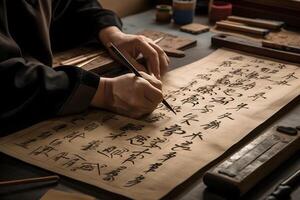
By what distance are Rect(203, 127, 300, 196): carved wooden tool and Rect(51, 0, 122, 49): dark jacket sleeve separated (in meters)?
0.70

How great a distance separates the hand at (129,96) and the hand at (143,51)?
0.20m

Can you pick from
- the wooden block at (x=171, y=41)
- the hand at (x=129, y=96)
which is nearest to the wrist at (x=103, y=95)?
the hand at (x=129, y=96)

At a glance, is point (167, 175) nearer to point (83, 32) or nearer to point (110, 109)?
point (110, 109)

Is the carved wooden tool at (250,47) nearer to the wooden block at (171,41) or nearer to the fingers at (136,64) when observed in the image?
the wooden block at (171,41)

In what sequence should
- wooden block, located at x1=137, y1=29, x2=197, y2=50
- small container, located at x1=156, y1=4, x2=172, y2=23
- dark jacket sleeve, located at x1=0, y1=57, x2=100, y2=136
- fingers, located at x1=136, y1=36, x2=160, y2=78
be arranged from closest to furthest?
dark jacket sleeve, located at x1=0, y1=57, x2=100, y2=136 < fingers, located at x1=136, y1=36, x2=160, y2=78 < wooden block, located at x1=137, y1=29, x2=197, y2=50 < small container, located at x1=156, y1=4, x2=172, y2=23

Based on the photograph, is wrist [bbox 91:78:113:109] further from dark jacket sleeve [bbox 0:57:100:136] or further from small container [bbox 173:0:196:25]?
small container [bbox 173:0:196:25]

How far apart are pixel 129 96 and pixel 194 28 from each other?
0.72m

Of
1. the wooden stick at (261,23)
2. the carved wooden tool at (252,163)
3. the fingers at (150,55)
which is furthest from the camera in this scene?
the wooden stick at (261,23)

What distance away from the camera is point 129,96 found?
44.0 inches

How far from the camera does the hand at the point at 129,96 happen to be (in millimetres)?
1112

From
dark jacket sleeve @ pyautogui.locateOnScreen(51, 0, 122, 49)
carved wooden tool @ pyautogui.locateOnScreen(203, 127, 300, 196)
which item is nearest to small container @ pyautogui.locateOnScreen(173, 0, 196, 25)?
dark jacket sleeve @ pyautogui.locateOnScreen(51, 0, 122, 49)

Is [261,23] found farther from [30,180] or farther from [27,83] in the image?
[30,180]

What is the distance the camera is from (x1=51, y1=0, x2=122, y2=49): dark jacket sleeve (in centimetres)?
153

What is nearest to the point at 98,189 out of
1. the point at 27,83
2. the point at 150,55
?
the point at 27,83
